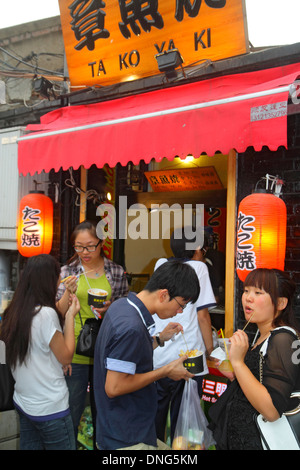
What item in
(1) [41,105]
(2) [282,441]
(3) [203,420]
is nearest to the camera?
(2) [282,441]

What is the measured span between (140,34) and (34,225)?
2886 millimetres

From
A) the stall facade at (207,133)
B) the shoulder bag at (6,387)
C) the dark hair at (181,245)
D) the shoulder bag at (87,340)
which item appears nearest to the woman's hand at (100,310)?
the shoulder bag at (87,340)

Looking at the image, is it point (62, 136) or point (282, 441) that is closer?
point (282, 441)

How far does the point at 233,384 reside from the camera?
2.60 m

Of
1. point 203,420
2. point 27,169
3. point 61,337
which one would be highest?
point 27,169

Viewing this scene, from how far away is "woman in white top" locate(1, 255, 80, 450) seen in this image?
2764 mm

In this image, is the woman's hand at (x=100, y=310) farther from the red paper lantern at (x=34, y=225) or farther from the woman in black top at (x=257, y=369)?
the red paper lantern at (x=34, y=225)

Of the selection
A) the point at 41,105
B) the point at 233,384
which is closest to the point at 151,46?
the point at 41,105

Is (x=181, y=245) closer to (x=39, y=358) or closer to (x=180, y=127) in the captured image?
(x=180, y=127)

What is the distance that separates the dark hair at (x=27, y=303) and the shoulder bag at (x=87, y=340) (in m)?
0.88

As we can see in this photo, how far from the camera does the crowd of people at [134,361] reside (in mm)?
2246

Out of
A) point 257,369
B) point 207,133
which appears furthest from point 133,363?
point 207,133

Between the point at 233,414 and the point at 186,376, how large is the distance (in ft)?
1.19

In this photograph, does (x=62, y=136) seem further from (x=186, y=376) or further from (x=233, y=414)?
(x=233, y=414)
